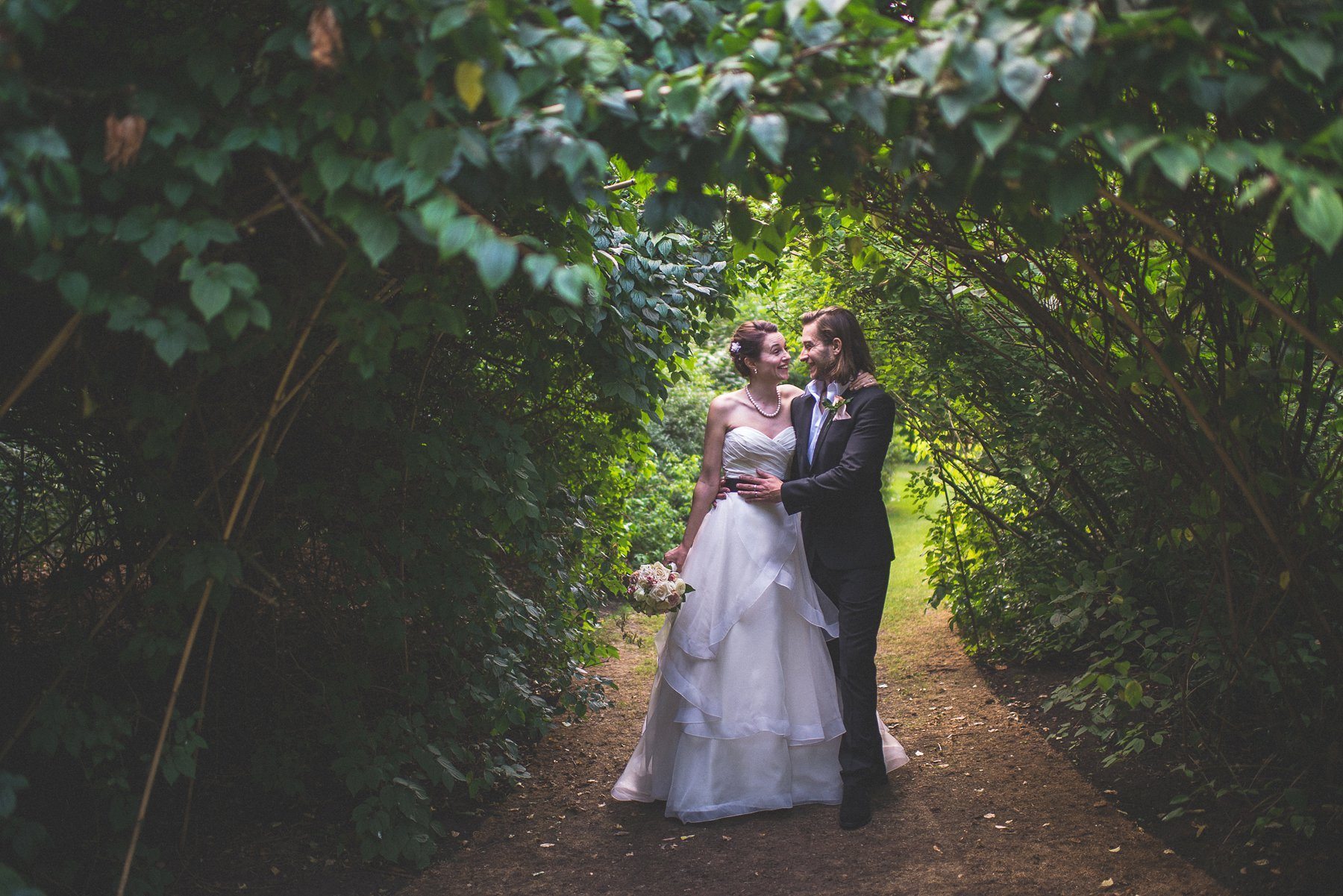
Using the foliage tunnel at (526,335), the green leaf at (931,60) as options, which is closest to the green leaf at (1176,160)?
the foliage tunnel at (526,335)

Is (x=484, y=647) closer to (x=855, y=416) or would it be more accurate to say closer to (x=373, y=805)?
(x=373, y=805)

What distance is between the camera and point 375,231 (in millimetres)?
1839

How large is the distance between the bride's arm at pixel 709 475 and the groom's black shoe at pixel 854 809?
1.10 m

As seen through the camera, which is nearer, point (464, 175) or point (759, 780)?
point (464, 175)

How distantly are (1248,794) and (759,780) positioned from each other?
5.43 feet

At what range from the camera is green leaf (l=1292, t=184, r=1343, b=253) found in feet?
5.23

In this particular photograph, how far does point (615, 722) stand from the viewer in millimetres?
5293

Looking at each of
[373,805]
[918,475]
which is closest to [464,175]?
[373,805]

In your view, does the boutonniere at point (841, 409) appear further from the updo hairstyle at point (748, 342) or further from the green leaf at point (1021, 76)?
the green leaf at point (1021, 76)

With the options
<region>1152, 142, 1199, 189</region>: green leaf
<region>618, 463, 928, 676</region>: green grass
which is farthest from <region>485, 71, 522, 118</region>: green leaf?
<region>618, 463, 928, 676</region>: green grass

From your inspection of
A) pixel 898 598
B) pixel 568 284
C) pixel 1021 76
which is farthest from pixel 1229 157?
pixel 898 598

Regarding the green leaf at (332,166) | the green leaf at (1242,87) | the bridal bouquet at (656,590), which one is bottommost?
the bridal bouquet at (656,590)

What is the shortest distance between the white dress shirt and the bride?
0.44 feet

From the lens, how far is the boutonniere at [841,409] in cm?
400
